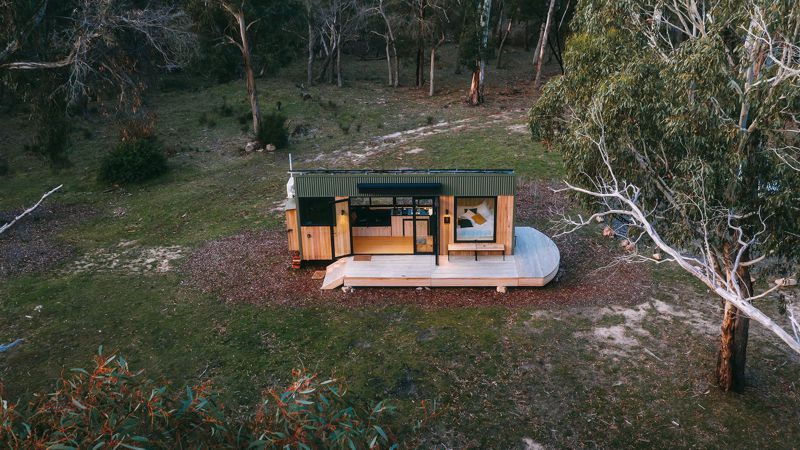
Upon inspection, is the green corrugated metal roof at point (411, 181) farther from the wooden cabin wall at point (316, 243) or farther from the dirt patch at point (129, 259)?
the dirt patch at point (129, 259)

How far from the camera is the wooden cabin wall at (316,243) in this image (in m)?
16.5

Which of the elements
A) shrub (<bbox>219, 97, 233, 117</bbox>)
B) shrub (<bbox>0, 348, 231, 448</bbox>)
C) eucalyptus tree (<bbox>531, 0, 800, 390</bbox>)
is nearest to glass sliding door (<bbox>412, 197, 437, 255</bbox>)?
eucalyptus tree (<bbox>531, 0, 800, 390</bbox>)

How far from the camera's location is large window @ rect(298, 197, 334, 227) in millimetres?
16266

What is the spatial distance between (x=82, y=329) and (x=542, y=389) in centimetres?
1081

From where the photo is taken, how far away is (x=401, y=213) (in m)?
16.4

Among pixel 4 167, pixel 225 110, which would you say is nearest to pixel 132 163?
pixel 4 167

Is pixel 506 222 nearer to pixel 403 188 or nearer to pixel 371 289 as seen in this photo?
pixel 403 188

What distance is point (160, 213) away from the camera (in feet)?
72.1

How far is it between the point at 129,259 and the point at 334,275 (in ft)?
23.1

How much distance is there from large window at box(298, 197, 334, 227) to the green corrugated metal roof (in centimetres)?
28

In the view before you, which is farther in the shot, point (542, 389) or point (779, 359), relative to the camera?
point (779, 359)

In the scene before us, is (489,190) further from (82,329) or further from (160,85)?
(160,85)

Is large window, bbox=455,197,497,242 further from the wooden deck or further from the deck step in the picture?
the deck step

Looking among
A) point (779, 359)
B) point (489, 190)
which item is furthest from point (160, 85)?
point (779, 359)
